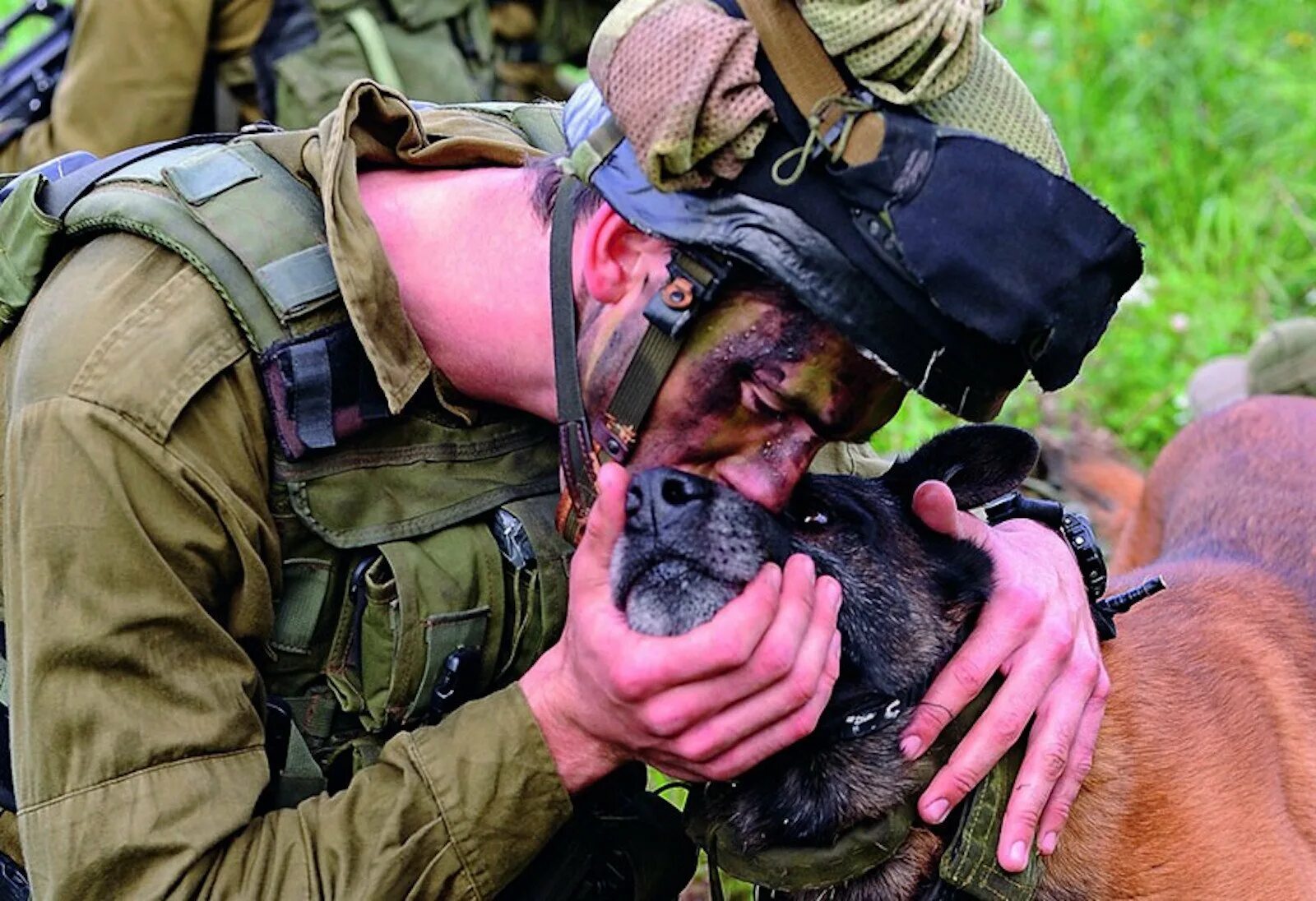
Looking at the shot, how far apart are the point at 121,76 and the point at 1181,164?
3984mm

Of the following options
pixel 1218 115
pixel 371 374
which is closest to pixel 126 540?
pixel 371 374

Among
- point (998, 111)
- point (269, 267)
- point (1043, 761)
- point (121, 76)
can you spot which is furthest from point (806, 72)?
point (121, 76)

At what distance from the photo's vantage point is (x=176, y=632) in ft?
6.60

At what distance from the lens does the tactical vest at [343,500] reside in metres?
2.12

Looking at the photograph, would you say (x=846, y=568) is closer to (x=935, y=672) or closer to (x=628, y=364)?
(x=935, y=672)

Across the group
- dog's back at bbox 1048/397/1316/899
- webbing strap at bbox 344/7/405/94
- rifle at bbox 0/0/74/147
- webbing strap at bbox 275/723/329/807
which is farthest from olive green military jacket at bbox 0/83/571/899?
rifle at bbox 0/0/74/147

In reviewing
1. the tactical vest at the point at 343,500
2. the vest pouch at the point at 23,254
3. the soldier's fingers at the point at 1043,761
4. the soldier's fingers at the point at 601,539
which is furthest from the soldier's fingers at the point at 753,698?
the vest pouch at the point at 23,254

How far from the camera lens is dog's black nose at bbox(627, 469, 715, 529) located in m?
1.90

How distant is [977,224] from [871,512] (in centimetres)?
67

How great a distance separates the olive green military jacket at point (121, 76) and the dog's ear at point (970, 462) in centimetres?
271

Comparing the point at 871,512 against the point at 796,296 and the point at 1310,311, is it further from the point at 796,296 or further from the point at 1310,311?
the point at 1310,311

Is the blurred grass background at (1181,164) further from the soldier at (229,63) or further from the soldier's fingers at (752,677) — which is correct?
the soldier's fingers at (752,677)

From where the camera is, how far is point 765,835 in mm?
2229

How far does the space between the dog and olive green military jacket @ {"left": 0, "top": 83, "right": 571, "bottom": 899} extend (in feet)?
1.21
